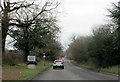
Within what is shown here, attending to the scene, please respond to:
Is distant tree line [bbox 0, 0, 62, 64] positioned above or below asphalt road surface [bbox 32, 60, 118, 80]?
above

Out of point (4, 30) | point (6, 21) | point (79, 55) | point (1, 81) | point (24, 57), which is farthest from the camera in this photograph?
point (79, 55)

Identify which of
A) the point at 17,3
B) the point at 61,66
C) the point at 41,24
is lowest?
the point at 61,66

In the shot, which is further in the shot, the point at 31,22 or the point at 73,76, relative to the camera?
the point at 31,22

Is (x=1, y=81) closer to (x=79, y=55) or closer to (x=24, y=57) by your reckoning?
(x=24, y=57)

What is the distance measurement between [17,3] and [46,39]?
27.0 ft

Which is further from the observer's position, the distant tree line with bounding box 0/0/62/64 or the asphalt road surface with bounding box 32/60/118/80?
the distant tree line with bounding box 0/0/62/64

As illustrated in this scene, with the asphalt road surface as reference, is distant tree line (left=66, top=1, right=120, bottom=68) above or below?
above

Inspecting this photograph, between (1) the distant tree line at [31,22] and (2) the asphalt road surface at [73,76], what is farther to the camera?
(1) the distant tree line at [31,22]

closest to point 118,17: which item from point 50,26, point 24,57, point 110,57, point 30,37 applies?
point 110,57

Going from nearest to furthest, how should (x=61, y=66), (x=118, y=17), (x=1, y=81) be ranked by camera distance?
(x=1, y=81) → (x=118, y=17) → (x=61, y=66)

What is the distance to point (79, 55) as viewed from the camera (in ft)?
181

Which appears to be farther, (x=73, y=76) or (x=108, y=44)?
Result: (x=108, y=44)

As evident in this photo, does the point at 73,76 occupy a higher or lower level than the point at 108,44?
lower

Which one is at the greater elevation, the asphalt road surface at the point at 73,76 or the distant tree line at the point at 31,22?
the distant tree line at the point at 31,22
